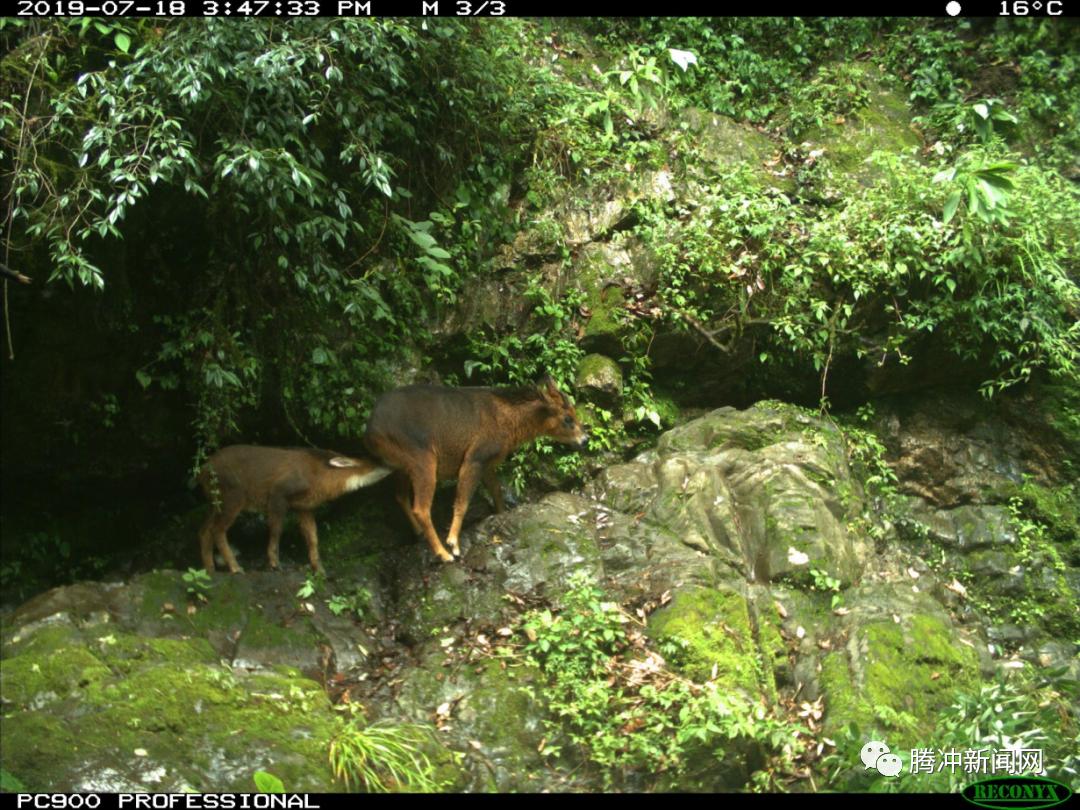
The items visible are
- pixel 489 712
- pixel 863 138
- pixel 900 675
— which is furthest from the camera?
pixel 863 138

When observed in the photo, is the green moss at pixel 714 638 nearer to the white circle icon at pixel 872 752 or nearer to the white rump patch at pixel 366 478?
the white circle icon at pixel 872 752

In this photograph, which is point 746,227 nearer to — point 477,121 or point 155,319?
point 477,121

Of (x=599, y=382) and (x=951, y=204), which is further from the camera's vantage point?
(x=599, y=382)

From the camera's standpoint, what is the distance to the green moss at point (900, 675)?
7430 millimetres

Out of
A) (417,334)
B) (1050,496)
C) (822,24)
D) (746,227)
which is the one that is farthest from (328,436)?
(822,24)

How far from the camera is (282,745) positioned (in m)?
6.50

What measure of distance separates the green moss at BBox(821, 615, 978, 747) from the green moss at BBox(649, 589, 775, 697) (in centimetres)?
53

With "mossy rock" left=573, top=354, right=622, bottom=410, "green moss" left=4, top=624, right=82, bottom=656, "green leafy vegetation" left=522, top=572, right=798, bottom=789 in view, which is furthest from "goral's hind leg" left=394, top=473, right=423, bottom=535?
"green moss" left=4, top=624, right=82, bottom=656

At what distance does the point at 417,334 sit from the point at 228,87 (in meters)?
2.86

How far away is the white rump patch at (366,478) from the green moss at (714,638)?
2717mm

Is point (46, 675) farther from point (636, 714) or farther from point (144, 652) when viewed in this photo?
point (636, 714)

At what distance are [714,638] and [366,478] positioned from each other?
333 centimetres

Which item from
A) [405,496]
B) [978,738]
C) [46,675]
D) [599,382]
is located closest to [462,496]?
[405,496]

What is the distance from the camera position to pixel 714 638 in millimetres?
7816
